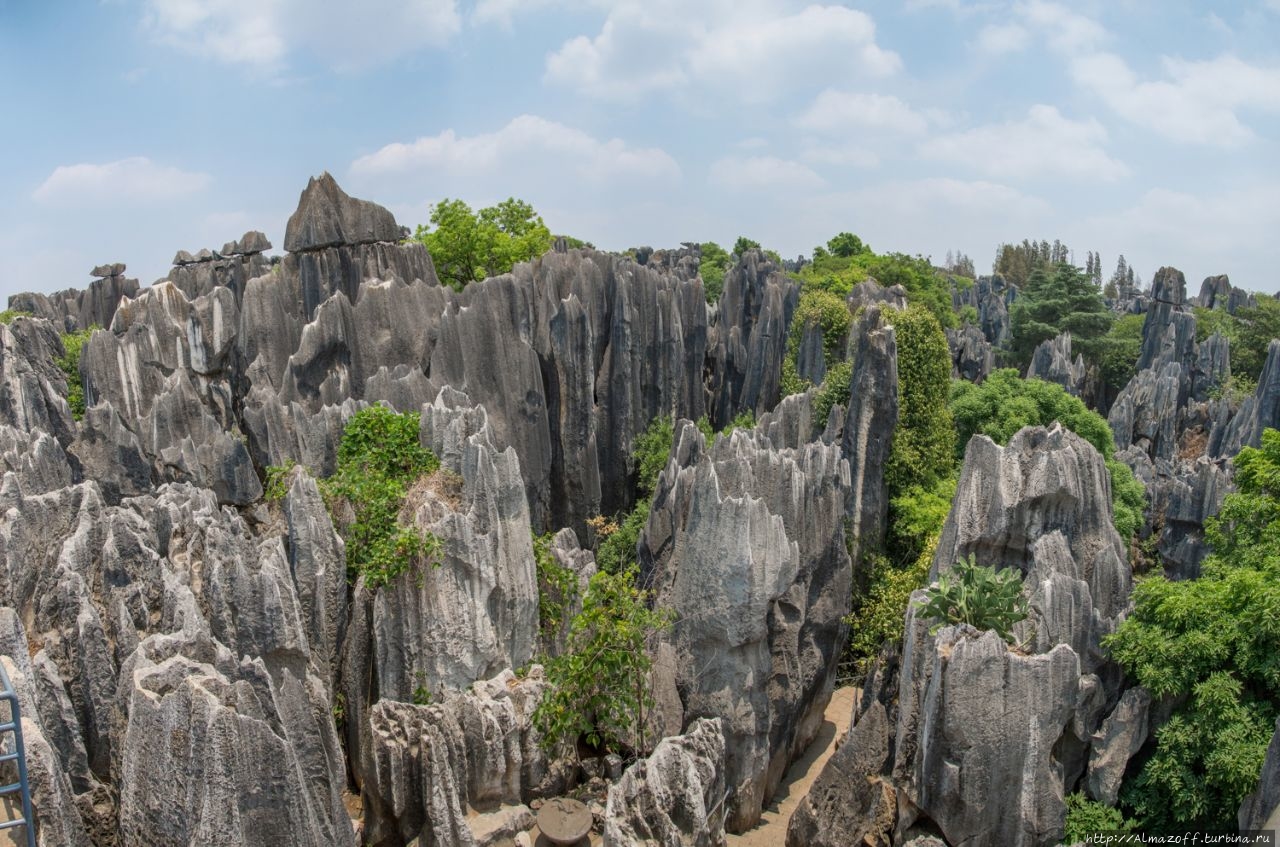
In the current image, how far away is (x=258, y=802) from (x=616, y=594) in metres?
6.07

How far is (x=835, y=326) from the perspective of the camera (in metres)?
25.8

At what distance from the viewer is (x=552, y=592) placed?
13680mm

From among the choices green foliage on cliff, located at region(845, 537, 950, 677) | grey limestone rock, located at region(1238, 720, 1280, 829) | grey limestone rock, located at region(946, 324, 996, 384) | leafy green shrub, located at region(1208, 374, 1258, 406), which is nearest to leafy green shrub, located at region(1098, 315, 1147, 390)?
leafy green shrub, located at region(1208, 374, 1258, 406)

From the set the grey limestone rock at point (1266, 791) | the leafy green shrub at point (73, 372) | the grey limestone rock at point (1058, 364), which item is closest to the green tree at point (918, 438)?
the grey limestone rock at point (1266, 791)

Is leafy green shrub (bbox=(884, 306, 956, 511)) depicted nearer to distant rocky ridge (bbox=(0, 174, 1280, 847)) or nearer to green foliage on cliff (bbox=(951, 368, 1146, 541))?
distant rocky ridge (bbox=(0, 174, 1280, 847))

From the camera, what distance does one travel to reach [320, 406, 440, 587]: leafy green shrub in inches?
445

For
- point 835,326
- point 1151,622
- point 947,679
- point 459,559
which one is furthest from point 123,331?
point 1151,622

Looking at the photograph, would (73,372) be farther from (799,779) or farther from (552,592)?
(799,779)

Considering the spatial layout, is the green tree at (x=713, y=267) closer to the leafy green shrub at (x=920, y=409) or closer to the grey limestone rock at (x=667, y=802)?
the leafy green shrub at (x=920, y=409)

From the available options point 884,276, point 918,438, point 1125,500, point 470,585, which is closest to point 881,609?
point 918,438

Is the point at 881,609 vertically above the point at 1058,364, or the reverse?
the point at 1058,364

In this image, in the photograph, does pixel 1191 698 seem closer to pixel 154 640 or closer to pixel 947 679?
pixel 947 679

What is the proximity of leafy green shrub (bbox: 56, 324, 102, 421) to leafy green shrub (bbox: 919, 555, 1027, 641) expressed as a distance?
63.9ft

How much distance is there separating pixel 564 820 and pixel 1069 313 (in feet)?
132
